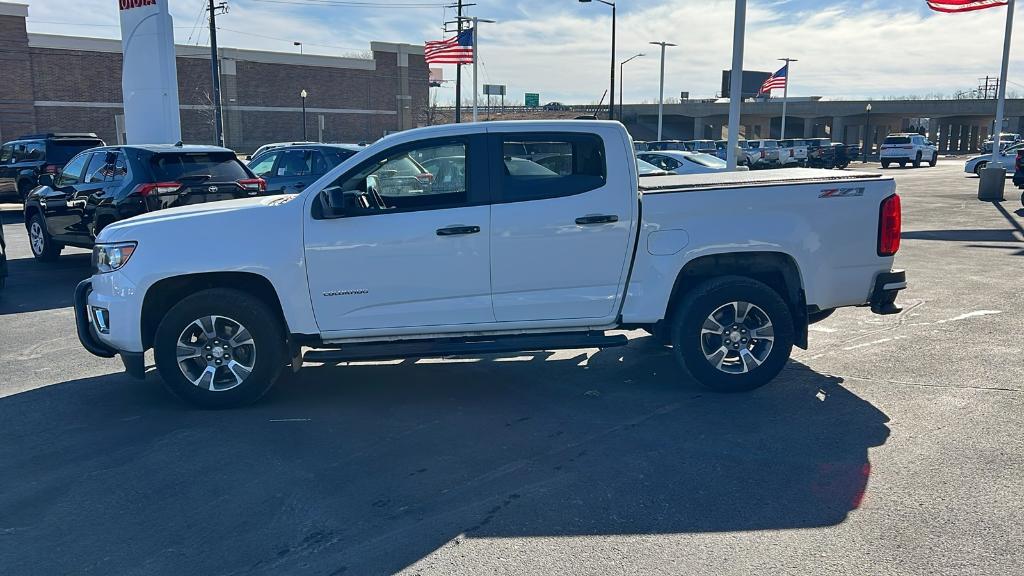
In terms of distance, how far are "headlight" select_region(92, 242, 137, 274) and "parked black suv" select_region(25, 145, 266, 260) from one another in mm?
5277

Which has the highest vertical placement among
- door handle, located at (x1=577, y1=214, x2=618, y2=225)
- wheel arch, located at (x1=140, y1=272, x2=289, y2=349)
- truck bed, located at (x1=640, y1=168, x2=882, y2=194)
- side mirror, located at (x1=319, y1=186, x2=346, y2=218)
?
truck bed, located at (x1=640, y1=168, x2=882, y2=194)

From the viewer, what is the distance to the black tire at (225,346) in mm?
5992

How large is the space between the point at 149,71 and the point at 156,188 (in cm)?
1144

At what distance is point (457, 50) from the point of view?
3041 centimetres

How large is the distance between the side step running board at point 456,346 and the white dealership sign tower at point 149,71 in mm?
16791

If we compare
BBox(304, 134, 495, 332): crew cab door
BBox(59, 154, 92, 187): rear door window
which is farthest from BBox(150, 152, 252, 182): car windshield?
BBox(304, 134, 495, 332): crew cab door

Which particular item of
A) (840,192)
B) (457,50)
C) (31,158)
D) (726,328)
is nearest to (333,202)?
(726,328)

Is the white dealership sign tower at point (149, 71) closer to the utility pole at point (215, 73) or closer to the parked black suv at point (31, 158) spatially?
the parked black suv at point (31, 158)

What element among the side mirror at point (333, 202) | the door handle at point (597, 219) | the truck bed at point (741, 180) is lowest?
the door handle at point (597, 219)

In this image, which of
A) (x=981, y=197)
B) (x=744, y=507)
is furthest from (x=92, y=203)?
(x=981, y=197)

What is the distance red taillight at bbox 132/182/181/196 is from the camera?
11.2 m

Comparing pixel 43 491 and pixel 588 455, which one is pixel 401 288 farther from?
pixel 43 491

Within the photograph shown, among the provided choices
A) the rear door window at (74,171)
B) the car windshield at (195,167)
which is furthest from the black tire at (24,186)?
the car windshield at (195,167)

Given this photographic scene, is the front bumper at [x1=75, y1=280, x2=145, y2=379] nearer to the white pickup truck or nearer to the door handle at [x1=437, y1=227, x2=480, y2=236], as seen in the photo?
the white pickup truck
